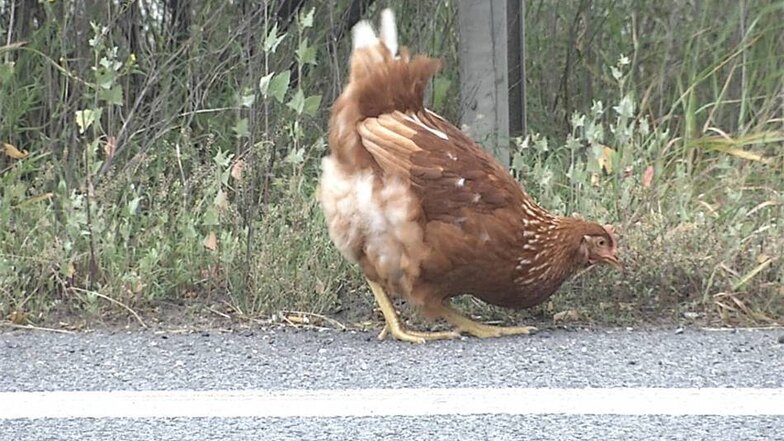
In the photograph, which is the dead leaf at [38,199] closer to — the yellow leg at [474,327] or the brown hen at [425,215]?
the brown hen at [425,215]

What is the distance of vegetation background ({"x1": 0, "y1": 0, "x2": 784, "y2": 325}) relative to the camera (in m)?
4.41

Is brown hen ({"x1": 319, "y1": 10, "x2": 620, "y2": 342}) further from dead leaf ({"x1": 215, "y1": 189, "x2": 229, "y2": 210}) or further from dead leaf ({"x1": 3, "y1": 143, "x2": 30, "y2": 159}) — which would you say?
dead leaf ({"x1": 3, "y1": 143, "x2": 30, "y2": 159})

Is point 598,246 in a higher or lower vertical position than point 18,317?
higher

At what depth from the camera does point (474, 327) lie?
13.6 feet

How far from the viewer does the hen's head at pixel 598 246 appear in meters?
4.18

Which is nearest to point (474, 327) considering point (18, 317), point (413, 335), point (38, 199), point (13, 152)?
point (413, 335)

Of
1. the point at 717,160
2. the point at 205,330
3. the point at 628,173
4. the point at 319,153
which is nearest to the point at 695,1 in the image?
the point at 717,160

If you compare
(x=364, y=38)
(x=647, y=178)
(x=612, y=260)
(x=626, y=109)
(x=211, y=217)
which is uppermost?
(x=364, y=38)

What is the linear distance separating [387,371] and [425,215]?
0.63 metres

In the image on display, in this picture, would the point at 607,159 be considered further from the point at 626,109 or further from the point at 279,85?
the point at 279,85

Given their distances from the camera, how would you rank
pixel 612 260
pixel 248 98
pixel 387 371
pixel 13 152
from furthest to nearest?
pixel 13 152 < pixel 248 98 < pixel 612 260 < pixel 387 371

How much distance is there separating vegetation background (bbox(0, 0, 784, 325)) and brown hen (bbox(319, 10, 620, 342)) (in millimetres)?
318

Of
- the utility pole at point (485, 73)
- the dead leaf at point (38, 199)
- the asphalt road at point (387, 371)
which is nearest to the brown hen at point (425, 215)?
the asphalt road at point (387, 371)

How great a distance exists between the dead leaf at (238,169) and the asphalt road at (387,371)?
2.50ft
